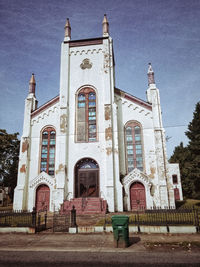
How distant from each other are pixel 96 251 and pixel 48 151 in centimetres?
1520

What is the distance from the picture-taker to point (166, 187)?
693 inches

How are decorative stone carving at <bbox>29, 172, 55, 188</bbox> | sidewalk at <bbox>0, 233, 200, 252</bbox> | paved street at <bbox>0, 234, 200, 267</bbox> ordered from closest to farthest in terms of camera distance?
paved street at <bbox>0, 234, 200, 267</bbox>, sidewalk at <bbox>0, 233, 200, 252</bbox>, decorative stone carving at <bbox>29, 172, 55, 188</bbox>

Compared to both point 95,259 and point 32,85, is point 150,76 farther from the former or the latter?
point 95,259

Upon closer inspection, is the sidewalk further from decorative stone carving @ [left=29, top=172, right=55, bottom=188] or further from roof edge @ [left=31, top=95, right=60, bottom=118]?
roof edge @ [left=31, top=95, right=60, bottom=118]

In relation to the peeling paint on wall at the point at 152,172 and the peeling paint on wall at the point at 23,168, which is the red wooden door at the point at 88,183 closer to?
the peeling paint on wall at the point at 152,172

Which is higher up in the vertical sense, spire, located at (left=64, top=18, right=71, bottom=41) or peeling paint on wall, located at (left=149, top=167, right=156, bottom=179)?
spire, located at (left=64, top=18, right=71, bottom=41)

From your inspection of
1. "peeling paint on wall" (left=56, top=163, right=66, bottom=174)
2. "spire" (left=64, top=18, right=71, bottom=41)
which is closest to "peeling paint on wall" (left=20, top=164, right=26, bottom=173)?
"peeling paint on wall" (left=56, top=163, right=66, bottom=174)

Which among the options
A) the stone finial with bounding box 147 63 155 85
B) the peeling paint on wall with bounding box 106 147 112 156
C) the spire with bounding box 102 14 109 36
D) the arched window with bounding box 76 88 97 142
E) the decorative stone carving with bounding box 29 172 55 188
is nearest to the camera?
the peeling paint on wall with bounding box 106 147 112 156

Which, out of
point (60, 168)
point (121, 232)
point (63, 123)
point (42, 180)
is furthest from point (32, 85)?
point (121, 232)

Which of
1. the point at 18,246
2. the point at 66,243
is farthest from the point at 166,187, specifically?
the point at 18,246

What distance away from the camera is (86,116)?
68.3ft

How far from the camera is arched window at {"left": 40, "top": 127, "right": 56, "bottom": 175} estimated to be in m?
20.5

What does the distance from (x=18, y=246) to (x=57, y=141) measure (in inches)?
501

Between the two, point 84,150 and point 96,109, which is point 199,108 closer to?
point 96,109
